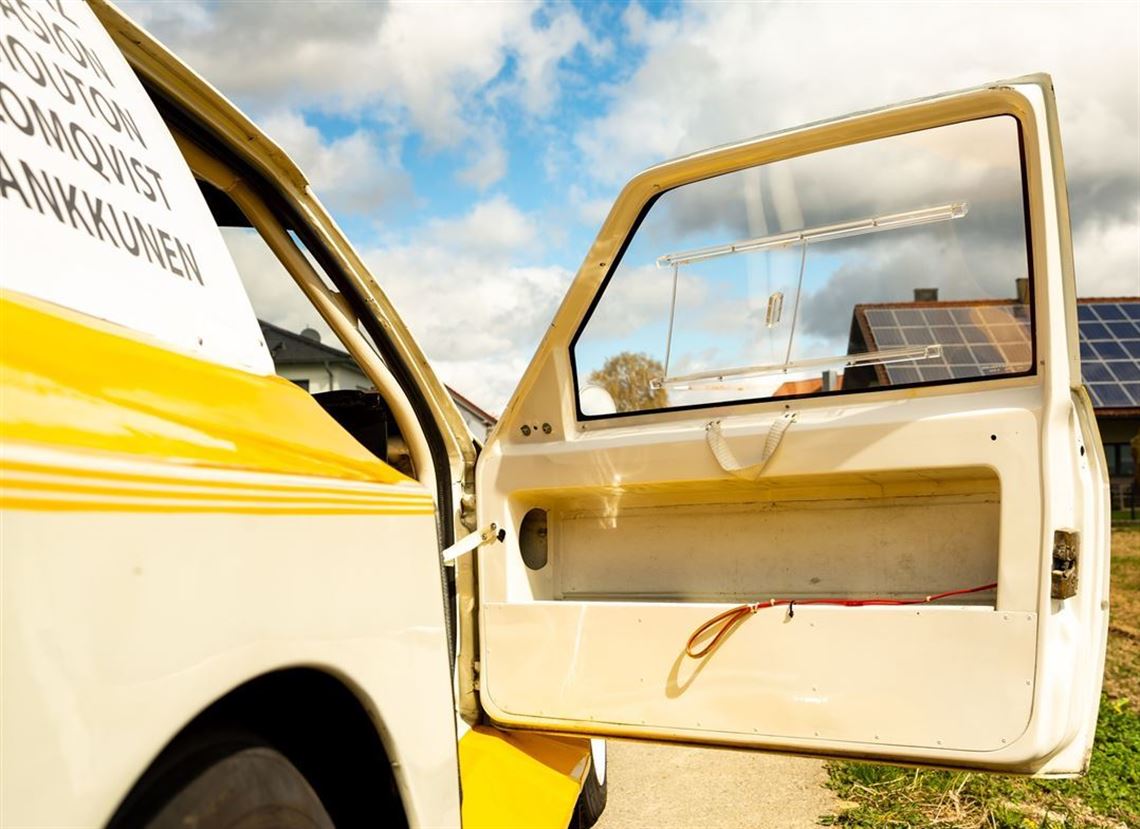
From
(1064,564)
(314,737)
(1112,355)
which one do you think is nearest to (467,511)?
(314,737)

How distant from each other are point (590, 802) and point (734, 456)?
2.02 m

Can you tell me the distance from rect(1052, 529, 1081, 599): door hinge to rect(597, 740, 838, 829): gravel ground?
2.11 metres

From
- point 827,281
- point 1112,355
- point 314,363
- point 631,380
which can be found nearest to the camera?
point 827,281

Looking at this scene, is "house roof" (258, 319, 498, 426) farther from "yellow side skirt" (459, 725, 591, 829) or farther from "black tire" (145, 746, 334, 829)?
"black tire" (145, 746, 334, 829)

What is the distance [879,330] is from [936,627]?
2.66ft

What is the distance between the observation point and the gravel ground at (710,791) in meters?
4.42

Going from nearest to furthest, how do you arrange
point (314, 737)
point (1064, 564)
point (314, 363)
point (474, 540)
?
point (314, 737), point (1064, 564), point (474, 540), point (314, 363)

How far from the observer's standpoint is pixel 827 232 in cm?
273

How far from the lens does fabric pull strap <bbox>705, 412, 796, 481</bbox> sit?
261 cm

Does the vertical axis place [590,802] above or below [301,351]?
below

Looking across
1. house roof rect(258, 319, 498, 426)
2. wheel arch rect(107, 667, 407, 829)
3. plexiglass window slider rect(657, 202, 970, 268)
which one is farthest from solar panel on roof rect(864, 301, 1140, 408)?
wheel arch rect(107, 667, 407, 829)

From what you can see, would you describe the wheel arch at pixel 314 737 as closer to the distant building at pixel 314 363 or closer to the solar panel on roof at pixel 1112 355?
the distant building at pixel 314 363

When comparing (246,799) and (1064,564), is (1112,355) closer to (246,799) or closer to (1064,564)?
(1064,564)

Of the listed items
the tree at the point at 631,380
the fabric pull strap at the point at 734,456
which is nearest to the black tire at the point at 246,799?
the fabric pull strap at the point at 734,456
